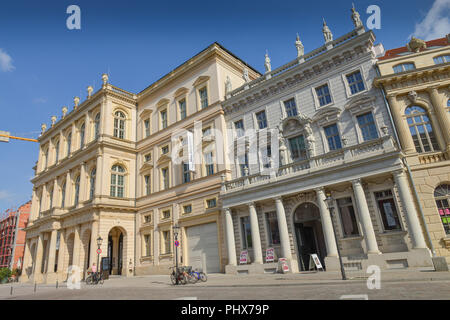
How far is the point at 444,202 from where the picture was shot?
16.5 meters

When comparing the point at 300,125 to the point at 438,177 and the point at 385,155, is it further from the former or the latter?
the point at 438,177

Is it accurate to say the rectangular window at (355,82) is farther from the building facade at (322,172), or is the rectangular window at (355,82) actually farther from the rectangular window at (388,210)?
the rectangular window at (388,210)

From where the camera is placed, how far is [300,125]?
2225 centimetres

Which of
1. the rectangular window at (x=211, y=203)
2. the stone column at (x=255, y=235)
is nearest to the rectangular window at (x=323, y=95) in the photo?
the stone column at (x=255, y=235)

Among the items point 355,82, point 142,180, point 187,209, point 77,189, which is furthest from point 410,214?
point 77,189

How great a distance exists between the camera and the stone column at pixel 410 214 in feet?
49.3

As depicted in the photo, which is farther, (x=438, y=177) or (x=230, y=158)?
(x=230, y=158)

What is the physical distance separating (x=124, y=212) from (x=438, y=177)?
2945 cm

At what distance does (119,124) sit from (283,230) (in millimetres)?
25990

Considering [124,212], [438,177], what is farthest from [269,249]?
[124,212]

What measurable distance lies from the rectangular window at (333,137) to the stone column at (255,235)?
7.18 metres

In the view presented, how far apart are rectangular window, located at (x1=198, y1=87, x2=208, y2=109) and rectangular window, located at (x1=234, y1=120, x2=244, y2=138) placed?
4758 mm

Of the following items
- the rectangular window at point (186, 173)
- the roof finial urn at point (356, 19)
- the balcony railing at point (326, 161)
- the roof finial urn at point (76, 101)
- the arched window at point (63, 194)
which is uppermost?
the roof finial urn at point (76, 101)
